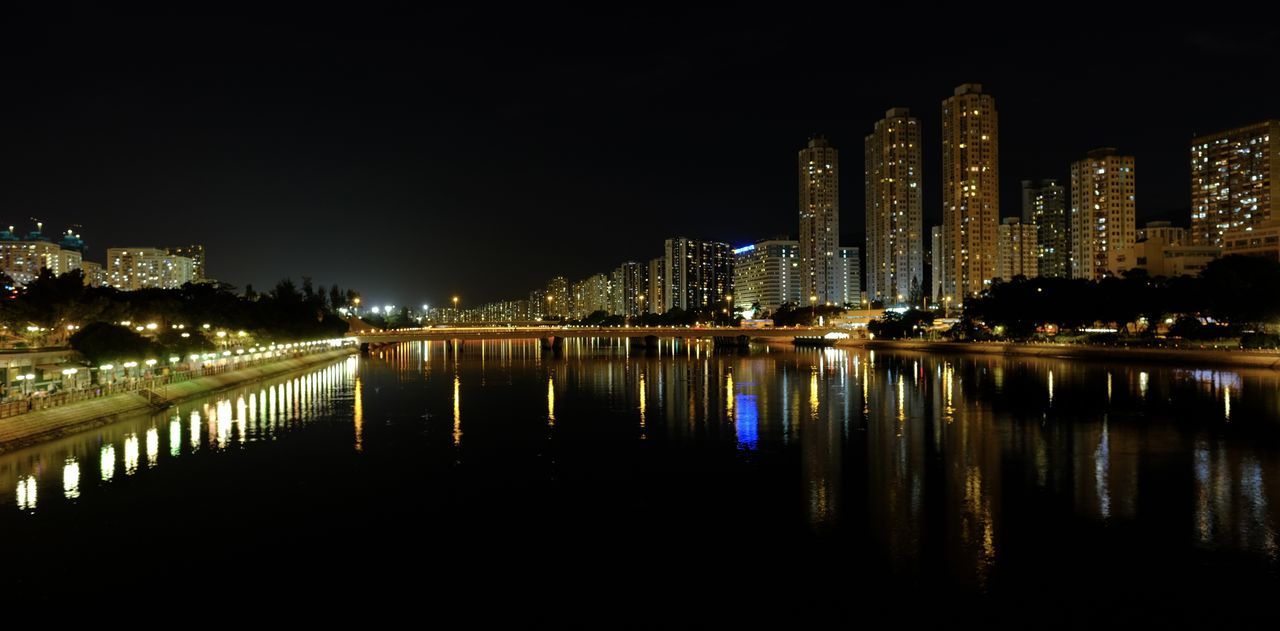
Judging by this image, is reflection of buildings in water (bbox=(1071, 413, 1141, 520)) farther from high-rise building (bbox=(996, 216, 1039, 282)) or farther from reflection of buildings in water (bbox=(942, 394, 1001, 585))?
high-rise building (bbox=(996, 216, 1039, 282))

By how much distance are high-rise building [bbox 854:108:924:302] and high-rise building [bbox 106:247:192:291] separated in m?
136

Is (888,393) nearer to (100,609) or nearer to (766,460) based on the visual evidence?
(766,460)

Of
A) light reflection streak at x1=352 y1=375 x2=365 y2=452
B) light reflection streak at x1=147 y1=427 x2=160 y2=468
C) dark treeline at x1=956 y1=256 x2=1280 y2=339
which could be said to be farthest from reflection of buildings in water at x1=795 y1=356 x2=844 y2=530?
dark treeline at x1=956 y1=256 x2=1280 y2=339

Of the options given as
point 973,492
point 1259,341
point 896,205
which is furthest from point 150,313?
point 896,205

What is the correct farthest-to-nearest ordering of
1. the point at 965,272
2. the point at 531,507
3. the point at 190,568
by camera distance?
the point at 965,272 < the point at 531,507 < the point at 190,568

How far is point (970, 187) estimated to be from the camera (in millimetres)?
140625

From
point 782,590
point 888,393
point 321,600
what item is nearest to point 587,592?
point 782,590

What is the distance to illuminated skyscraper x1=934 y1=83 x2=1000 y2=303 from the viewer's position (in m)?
138

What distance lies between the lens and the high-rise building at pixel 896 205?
502 ft

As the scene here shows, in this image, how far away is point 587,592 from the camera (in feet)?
40.9

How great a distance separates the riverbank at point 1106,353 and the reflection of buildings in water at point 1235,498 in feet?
116

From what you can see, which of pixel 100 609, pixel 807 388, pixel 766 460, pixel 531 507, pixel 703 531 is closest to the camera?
pixel 100 609

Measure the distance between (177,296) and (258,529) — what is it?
58491 millimetres

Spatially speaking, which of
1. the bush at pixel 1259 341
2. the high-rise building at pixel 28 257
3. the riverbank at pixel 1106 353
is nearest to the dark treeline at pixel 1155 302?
the bush at pixel 1259 341
